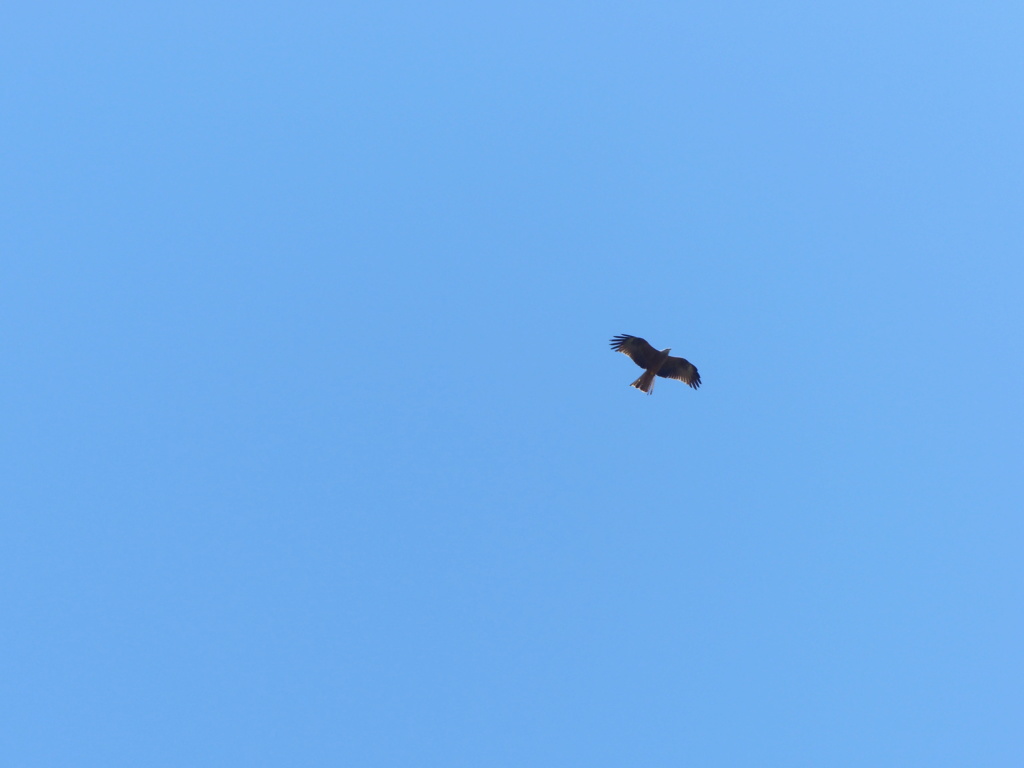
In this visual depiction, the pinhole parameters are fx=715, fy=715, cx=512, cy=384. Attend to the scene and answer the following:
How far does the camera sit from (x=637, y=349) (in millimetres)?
24938

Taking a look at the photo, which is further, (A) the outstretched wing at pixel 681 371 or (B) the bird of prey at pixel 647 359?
(A) the outstretched wing at pixel 681 371

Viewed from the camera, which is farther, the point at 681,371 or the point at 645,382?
the point at 681,371

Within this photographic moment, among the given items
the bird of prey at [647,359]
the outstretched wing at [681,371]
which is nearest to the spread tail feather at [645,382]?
the bird of prey at [647,359]

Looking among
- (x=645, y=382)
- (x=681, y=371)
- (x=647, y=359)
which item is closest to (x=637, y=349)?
(x=647, y=359)

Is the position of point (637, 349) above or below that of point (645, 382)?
above

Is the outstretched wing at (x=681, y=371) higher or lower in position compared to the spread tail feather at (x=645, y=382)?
higher

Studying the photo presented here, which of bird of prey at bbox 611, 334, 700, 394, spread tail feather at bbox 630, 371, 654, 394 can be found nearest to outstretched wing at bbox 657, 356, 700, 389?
bird of prey at bbox 611, 334, 700, 394

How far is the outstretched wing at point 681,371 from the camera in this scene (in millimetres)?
25266

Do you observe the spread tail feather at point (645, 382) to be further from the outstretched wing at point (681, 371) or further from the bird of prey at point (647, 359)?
the outstretched wing at point (681, 371)

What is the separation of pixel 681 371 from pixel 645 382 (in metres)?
1.57

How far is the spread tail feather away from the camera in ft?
81.3

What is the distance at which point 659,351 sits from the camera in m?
24.6

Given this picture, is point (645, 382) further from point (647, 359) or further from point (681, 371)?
point (681, 371)

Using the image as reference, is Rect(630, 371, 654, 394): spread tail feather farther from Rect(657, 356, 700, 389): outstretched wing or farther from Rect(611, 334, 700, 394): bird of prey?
Rect(657, 356, 700, 389): outstretched wing
